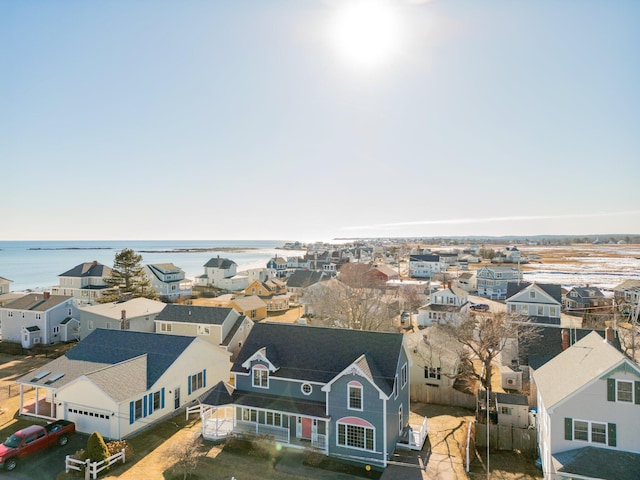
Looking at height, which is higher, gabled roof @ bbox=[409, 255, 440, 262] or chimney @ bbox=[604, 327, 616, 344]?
chimney @ bbox=[604, 327, 616, 344]

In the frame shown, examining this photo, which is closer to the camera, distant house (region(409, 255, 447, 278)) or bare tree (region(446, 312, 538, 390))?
bare tree (region(446, 312, 538, 390))

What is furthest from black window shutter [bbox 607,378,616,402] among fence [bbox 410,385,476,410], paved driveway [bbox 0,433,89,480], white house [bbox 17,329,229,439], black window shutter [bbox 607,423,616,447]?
paved driveway [bbox 0,433,89,480]

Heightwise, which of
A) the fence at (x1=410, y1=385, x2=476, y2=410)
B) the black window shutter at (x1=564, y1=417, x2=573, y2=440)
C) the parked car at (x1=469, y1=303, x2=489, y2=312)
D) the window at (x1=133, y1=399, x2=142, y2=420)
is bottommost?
the parked car at (x1=469, y1=303, x2=489, y2=312)

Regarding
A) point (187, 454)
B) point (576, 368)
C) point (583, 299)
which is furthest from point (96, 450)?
point (583, 299)

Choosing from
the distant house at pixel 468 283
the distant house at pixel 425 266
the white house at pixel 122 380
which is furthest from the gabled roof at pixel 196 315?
the distant house at pixel 425 266

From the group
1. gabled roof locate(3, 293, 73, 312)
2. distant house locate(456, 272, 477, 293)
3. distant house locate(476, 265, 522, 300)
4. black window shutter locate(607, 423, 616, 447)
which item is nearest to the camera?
black window shutter locate(607, 423, 616, 447)

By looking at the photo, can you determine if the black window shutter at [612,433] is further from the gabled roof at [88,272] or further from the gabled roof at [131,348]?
the gabled roof at [88,272]

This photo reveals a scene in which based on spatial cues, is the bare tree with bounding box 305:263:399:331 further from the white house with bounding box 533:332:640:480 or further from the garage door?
the garage door
